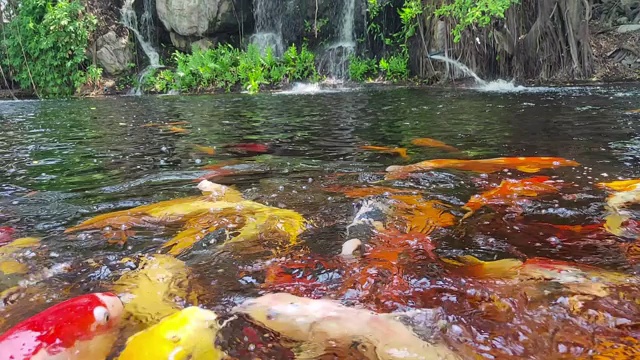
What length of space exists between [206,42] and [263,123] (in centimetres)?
1140

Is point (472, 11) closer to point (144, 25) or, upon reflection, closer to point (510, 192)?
point (510, 192)

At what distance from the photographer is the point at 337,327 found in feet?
5.81

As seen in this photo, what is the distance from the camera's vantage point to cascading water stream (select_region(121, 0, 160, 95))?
18.1m

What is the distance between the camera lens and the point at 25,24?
56.7ft

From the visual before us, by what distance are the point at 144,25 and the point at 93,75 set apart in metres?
3.02

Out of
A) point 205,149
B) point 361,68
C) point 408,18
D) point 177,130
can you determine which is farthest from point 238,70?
point 205,149

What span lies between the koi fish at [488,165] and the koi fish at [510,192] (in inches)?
→ 14.9

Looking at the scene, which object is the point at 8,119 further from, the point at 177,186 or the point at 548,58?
the point at 548,58

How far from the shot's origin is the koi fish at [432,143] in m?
5.12

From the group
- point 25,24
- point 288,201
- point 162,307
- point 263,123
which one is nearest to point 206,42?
point 25,24

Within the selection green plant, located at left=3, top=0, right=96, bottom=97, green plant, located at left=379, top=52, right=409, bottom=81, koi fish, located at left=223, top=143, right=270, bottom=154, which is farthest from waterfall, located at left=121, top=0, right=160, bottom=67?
koi fish, located at left=223, top=143, right=270, bottom=154

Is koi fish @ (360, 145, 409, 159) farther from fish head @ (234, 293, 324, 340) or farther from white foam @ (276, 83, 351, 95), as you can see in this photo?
white foam @ (276, 83, 351, 95)

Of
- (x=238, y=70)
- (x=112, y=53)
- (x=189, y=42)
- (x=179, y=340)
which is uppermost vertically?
(x=189, y=42)

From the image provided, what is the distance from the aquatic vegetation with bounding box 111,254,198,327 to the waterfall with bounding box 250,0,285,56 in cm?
1555
